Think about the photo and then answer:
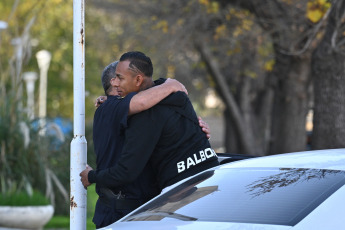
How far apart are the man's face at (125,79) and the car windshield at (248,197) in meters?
0.82

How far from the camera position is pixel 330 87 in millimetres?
10367

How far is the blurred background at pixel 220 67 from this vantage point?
10523mm

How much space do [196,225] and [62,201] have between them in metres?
8.82

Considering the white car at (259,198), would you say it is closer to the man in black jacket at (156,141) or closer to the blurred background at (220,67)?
the man in black jacket at (156,141)

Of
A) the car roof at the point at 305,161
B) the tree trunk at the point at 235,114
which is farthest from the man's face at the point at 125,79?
the tree trunk at the point at 235,114

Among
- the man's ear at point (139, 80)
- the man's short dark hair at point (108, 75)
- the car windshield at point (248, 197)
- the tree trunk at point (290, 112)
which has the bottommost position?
the car windshield at point (248, 197)

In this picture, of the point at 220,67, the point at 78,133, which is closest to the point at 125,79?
the point at 78,133

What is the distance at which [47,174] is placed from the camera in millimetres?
11453

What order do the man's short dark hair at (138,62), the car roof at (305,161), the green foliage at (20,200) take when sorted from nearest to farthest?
the car roof at (305,161) < the man's short dark hair at (138,62) < the green foliage at (20,200)

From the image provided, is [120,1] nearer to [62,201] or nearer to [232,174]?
[62,201]

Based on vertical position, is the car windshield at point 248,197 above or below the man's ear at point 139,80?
below

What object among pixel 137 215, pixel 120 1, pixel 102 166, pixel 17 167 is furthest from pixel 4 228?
pixel 120 1

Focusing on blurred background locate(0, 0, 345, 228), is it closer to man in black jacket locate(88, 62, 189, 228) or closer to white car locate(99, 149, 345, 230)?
man in black jacket locate(88, 62, 189, 228)

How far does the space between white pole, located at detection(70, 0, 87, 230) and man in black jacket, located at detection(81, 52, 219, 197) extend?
408 millimetres
